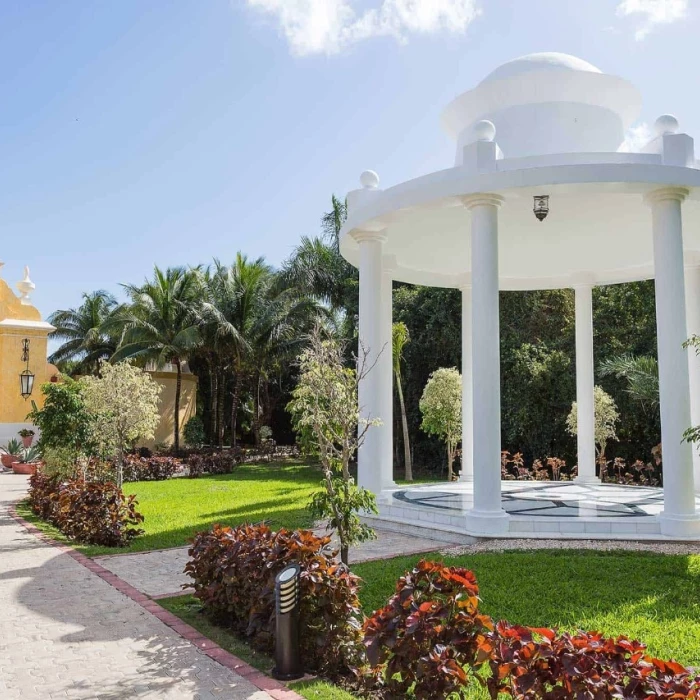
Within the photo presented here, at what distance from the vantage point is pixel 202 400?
3775 cm

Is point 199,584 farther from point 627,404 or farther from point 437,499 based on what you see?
point 627,404

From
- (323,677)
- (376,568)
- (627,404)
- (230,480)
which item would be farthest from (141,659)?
(627,404)

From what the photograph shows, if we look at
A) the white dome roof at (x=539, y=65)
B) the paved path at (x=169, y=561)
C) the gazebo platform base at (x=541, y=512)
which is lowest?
the paved path at (x=169, y=561)

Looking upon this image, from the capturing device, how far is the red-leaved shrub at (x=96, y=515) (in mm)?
10352

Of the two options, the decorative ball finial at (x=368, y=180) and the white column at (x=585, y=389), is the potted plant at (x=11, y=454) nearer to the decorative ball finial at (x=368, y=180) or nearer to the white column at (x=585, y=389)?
the decorative ball finial at (x=368, y=180)

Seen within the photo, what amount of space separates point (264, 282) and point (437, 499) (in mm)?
21285

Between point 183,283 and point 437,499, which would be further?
point 183,283

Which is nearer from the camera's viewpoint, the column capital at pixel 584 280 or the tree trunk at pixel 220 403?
the column capital at pixel 584 280

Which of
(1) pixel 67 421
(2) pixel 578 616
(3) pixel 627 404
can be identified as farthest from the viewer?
(3) pixel 627 404

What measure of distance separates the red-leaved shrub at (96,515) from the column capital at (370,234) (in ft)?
19.2

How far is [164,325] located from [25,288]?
6.95 m

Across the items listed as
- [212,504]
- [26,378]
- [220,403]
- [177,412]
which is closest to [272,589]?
[212,504]

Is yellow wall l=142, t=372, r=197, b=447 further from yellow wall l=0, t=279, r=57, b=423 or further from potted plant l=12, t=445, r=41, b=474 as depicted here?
potted plant l=12, t=445, r=41, b=474

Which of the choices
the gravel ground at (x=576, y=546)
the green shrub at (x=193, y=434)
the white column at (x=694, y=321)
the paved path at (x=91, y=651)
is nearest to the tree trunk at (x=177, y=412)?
the green shrub at (x=193, y=434)
